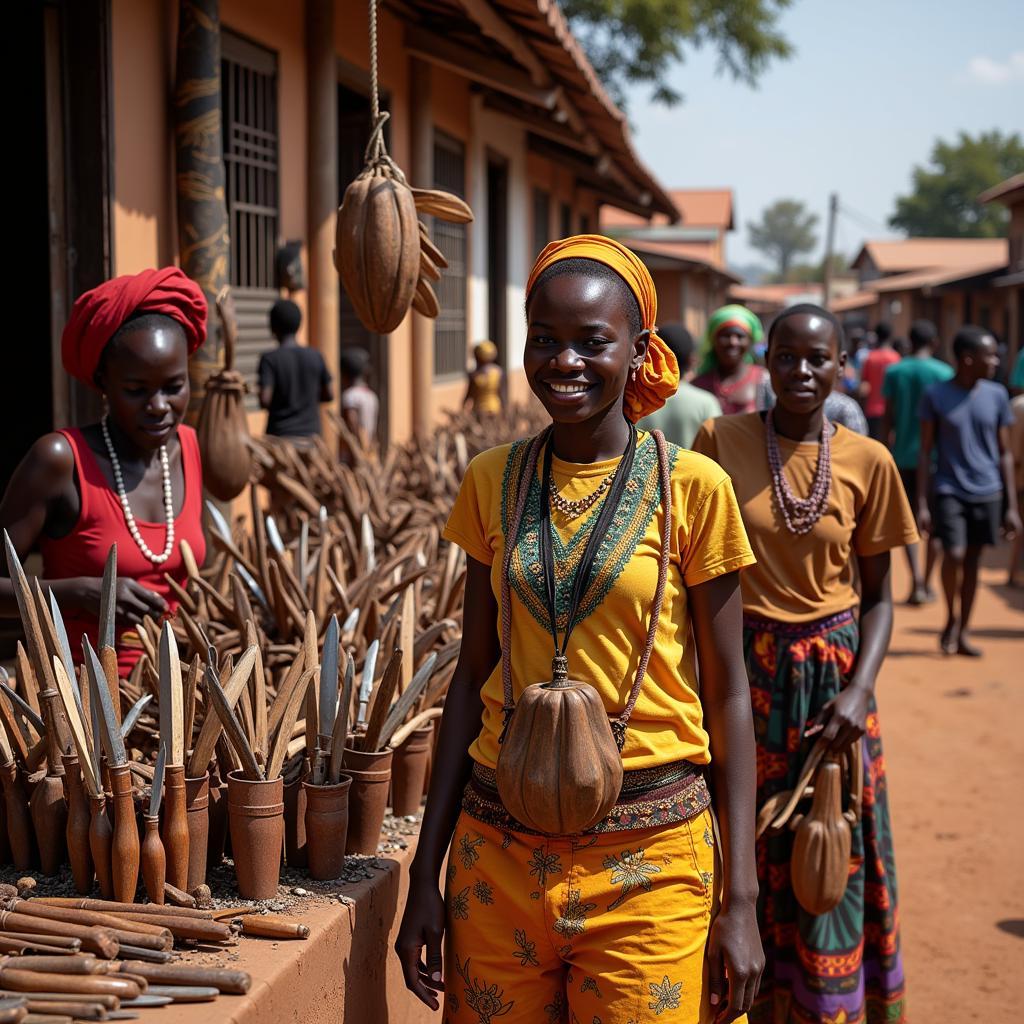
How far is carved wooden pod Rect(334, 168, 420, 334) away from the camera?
109 inches

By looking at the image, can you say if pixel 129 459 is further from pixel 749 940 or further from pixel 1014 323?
pixel 1014 323

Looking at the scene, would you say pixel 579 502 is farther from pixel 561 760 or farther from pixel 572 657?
pixel 561 760

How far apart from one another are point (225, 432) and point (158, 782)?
1.83 m

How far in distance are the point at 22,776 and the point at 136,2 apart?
3.59 metres

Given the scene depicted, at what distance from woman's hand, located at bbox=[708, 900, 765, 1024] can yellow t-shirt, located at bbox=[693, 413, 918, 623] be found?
44.1 inches

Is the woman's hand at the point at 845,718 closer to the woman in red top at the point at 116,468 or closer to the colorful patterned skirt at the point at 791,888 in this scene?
the colorful patterned skirt at the point at 791,888

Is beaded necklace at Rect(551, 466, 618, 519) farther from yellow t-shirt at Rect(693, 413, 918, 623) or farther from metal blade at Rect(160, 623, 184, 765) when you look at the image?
yellow t-shirt at Rect(693, 413, 918, 623)

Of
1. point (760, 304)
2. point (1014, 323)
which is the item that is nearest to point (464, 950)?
point (1014, 323)

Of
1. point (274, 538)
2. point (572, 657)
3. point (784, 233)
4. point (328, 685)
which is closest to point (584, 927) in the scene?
point (572, 657)

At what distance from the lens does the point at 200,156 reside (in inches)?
181

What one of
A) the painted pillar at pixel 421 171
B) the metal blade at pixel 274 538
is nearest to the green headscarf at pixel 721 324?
the metal blade at pixel 274 538

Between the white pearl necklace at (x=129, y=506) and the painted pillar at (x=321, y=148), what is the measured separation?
13.4ft

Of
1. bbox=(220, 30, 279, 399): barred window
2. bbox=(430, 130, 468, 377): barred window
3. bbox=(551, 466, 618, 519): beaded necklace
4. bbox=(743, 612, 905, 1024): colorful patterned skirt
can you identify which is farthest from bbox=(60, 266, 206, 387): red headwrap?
bbox=(430, 130, 468, 377): barred window

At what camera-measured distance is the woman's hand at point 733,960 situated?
198cm
